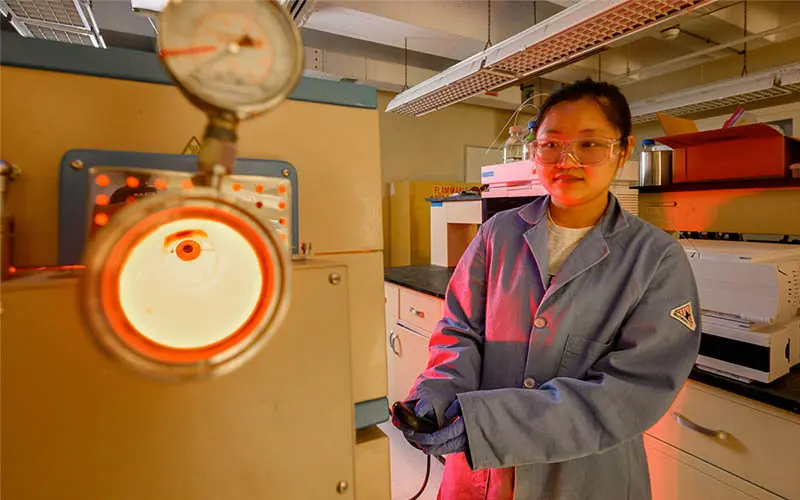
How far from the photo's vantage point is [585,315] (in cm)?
98

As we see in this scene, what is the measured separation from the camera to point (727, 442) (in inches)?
48.1

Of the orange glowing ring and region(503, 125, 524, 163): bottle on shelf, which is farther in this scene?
region(503, 125, 524, 163): bottle on shelf

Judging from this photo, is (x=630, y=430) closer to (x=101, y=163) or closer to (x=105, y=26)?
(x=101, y=163)

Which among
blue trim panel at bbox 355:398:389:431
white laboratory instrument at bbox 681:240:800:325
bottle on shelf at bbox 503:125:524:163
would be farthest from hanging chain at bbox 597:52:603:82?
blue trim panel at bbox 355:398:389:431

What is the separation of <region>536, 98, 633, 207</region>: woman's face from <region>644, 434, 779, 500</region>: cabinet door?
2.95 ft

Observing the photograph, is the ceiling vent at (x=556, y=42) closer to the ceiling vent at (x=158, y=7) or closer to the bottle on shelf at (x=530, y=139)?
the bottle on shelf at (x=530, y=139)

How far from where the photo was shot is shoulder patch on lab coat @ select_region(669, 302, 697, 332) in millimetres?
896

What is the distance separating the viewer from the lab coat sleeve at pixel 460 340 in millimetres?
1002

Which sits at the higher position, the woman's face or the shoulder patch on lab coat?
the woman's face

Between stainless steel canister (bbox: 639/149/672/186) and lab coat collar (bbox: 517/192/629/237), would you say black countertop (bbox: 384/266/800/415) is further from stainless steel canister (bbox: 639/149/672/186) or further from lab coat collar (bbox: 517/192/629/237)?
stainless steel canister (bbox: 639/149/672/186)

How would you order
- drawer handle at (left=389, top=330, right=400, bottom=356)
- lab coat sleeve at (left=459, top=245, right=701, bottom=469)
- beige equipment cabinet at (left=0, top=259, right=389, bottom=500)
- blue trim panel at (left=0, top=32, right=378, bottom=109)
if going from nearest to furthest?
beige equipment cabinet at (left=0, top=259, right=389, bottom=500) → blue trim panel at (left=0, top=32, right=378, bottom=109) → lab coat sleeve at (left=459, top=245, right=701, bottom=469) → drawer handle at (left=389, top=330, right=400, bottom=356)

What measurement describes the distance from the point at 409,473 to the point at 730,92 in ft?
11.5

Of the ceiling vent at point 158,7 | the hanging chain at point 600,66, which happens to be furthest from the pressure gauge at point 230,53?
the hanging chain at point 600,66

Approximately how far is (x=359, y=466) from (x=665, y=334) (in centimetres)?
67
